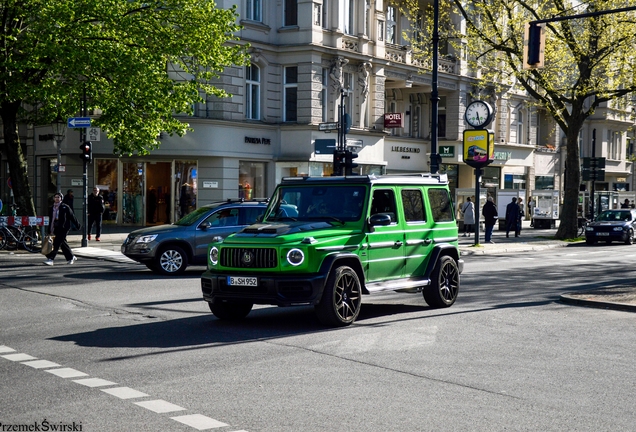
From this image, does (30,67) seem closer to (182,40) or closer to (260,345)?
(182,40)

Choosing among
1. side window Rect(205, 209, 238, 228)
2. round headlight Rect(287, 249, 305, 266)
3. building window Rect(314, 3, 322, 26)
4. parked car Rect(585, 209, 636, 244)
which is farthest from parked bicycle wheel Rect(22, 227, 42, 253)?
parked car Rect(585, 209, 636, 244)

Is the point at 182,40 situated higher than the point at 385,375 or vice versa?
the point at 182,40

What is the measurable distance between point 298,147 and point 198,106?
16.1 feet

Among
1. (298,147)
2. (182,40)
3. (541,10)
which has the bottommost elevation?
(298,147)

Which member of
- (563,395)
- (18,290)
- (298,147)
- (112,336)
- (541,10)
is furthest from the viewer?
(298,147)

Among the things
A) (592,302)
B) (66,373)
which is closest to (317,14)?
(592,302)

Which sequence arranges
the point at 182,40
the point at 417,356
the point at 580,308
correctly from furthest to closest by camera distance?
the point at 182,40, the point at 580,308, the point at 417,356

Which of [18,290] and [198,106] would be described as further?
[198,106]

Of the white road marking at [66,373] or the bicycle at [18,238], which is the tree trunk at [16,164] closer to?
the bicycle at [18,238]

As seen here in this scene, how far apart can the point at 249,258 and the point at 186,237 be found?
27.9 feet

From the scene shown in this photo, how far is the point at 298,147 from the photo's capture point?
3859cm

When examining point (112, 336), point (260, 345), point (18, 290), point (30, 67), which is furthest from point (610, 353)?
point (30, 67)

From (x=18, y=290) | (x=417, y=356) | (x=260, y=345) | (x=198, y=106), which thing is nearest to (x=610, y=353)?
(x=417, y=356)

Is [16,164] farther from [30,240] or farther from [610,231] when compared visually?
[610,231]
